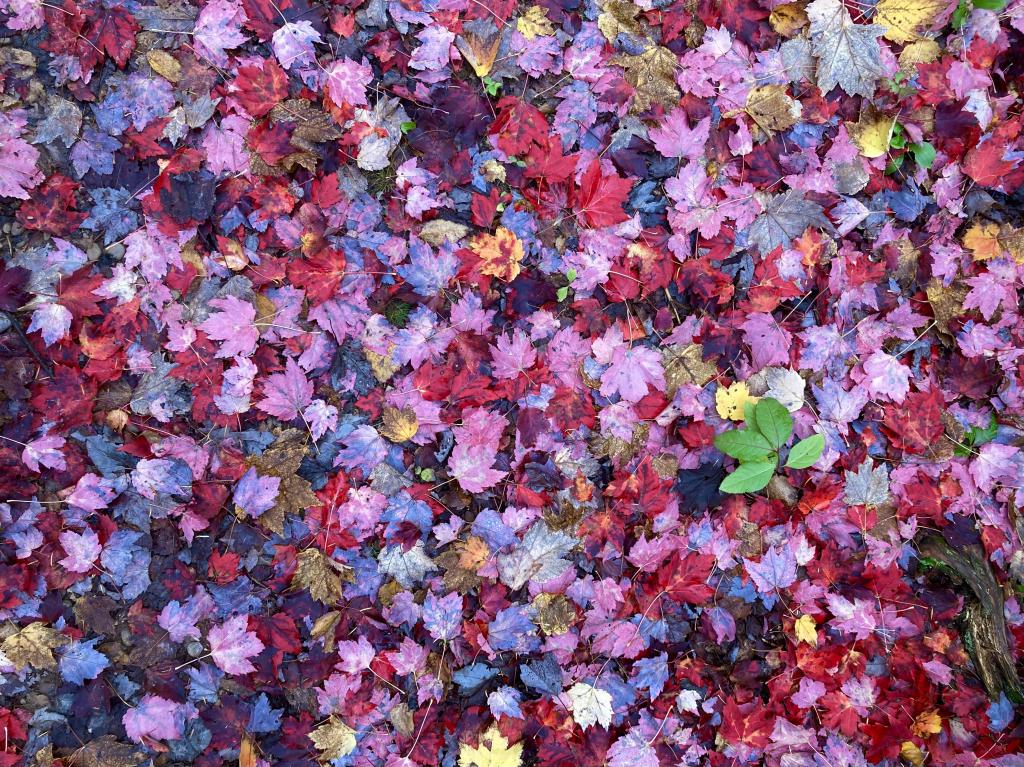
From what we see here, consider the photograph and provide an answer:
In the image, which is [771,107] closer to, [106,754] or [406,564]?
[406,564]

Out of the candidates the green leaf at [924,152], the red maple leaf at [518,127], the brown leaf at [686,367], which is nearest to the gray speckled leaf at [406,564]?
the brown leaf at [686,367]

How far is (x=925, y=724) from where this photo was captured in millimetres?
2201

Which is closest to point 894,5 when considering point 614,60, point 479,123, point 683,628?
point 614,60

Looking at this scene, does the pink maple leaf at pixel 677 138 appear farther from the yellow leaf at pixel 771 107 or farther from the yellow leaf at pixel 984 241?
the yellow leaf at pixel 984 241

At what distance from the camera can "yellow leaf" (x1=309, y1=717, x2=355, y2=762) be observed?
2.04 meters

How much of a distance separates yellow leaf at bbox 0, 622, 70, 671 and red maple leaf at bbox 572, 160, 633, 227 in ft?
7.25

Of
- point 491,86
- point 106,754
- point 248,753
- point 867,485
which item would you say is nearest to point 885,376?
point 867,485

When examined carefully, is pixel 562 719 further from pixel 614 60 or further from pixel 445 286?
pixel 614 60

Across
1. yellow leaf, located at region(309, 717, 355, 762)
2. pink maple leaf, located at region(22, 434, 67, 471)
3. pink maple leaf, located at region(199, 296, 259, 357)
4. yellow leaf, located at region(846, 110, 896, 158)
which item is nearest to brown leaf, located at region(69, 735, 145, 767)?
yellow leaf, located at region(309, 717, 355, 762)

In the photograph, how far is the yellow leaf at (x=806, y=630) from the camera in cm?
217

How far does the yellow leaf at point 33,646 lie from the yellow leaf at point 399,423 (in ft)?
4.05

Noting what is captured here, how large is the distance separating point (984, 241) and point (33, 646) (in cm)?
352

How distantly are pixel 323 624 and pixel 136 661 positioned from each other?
0.60 m

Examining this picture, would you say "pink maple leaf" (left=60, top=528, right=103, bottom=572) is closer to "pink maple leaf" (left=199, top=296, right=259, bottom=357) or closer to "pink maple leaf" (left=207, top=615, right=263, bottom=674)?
"pink maple leaf" (left=207, top=615, right=263, bottom=674)
